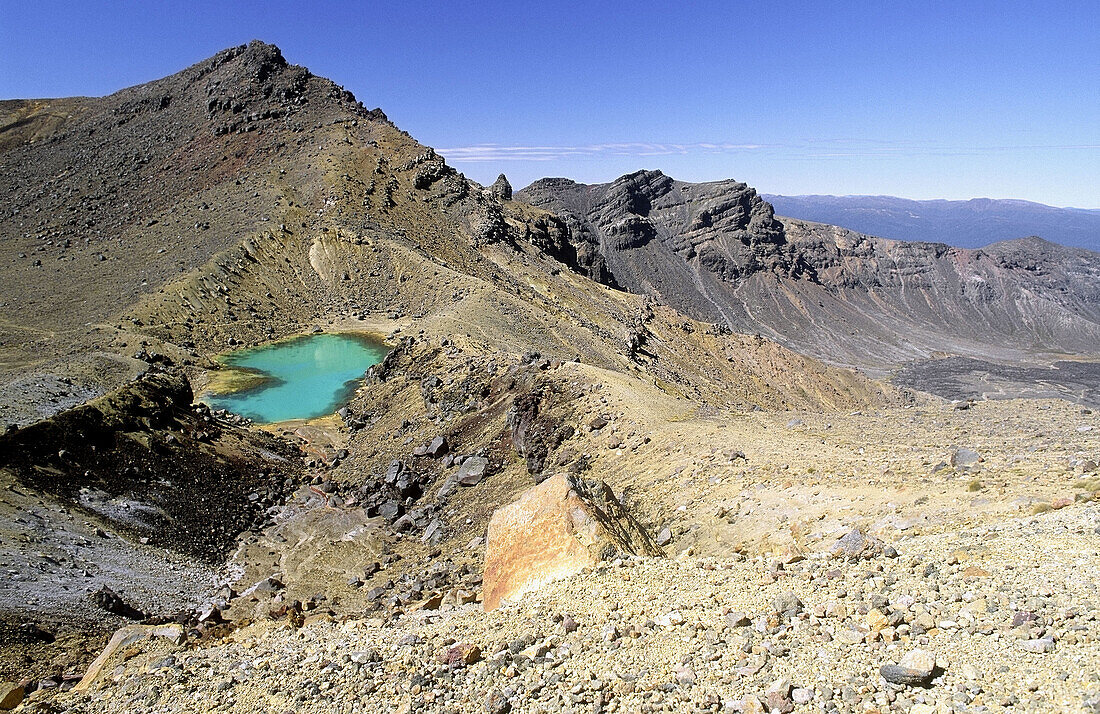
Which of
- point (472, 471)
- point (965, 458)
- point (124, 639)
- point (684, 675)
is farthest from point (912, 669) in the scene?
point (472, 471)

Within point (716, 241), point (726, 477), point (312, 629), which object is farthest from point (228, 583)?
point (716, 241)

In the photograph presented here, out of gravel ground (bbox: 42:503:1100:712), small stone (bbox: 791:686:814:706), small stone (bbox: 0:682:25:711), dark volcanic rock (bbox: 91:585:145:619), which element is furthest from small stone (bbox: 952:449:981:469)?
dark volcanic rock (bbox: 91:585:145:619)

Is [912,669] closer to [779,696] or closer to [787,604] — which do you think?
[779,696]

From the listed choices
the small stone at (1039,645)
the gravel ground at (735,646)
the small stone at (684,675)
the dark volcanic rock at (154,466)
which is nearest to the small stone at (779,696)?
the gravel ground at (735,646)

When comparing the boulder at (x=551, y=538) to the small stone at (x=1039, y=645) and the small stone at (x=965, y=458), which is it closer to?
the small stone at (x=1039, y=645)

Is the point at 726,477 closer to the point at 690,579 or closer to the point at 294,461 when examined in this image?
the point at 690,579
